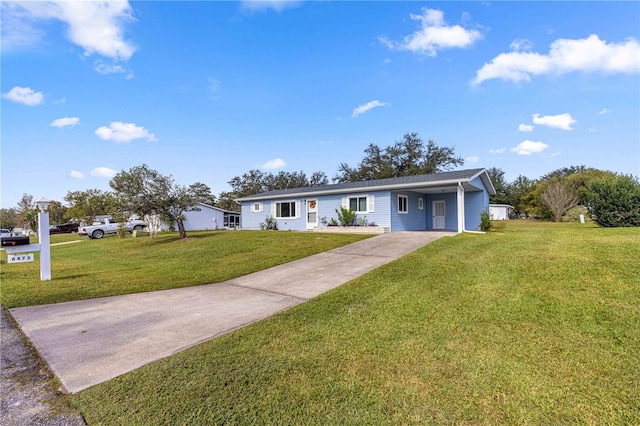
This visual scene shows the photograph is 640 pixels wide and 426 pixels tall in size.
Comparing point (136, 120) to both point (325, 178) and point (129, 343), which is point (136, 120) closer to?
point (129, 343)

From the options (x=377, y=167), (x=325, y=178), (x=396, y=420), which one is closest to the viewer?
(x=396, y=420)

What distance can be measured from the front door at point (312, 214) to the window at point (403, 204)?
5220mm

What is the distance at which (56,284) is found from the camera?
23.5 ft

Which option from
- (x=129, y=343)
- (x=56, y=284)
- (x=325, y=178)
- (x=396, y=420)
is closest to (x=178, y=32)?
(x=56, y=284)

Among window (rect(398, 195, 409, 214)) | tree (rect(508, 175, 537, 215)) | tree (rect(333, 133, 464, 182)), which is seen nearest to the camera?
window (rect(398, 195, 409, 214))

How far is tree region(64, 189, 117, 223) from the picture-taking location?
40.7 metres

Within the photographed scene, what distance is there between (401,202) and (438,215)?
341 centimetres

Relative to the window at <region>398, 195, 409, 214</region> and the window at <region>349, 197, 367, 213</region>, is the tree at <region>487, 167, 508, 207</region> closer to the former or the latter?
the window at <region>398, 195, 409, 214</region>

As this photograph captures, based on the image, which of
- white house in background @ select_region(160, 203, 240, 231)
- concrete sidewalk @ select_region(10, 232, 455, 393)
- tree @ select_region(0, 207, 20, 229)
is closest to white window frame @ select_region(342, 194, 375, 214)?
concrete sidewalk @ select_region(10, 232, 455, 393)

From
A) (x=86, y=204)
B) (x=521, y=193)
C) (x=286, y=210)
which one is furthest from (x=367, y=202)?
(x=86, y=204)

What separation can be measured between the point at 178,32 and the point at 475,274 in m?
12.8

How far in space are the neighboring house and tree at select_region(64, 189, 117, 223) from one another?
30.8 m

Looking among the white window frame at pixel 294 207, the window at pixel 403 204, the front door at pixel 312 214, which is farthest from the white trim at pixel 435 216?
the white window frame at pixel 294 207

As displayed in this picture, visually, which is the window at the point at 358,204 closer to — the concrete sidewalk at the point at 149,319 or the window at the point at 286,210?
the window at the point at 286,210
